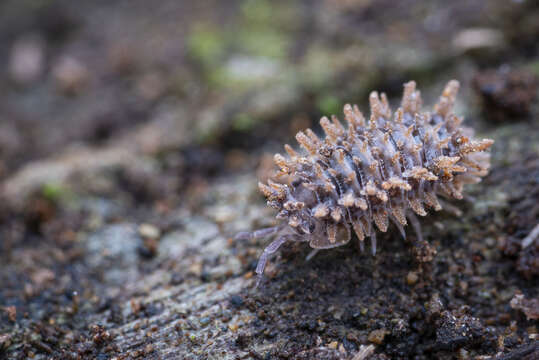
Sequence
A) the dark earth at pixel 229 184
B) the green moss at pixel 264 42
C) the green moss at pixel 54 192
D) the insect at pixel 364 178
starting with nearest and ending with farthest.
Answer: the insect at pixel 364 178 → the dark earth at pixel 229 184 → the green moss at pixel 54 192 → the green moss at pixel 264 42

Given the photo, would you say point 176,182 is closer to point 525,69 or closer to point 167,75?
point 167,75

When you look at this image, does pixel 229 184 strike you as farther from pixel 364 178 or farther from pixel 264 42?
pixel 264 42

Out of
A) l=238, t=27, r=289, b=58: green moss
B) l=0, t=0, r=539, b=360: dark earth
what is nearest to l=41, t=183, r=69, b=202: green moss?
l=0, t=0, r=539, b=360: dark earth

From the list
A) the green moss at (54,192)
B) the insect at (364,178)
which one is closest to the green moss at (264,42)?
the insect at (364,178)

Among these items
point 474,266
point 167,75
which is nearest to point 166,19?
point 167,75

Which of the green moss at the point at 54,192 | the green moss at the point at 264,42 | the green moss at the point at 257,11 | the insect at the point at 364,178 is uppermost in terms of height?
the green moss at the point at 257,11

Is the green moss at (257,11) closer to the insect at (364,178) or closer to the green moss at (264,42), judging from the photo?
the green moss at (264,42)

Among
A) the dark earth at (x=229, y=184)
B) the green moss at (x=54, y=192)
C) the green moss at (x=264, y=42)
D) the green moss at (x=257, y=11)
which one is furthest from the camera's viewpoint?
the green moss at (x=257, y=11)
